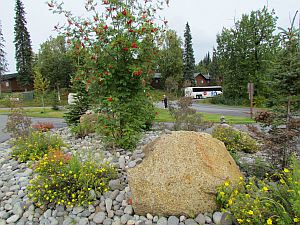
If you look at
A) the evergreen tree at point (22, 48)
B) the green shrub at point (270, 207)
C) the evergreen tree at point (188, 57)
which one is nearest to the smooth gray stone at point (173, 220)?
the green shrub at point (270, 207)

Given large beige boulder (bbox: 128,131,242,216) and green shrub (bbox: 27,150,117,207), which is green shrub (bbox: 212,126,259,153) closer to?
large beige boulder (bbox: 128,131,242,216)

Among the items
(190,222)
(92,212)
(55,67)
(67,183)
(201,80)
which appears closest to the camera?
(190,222)

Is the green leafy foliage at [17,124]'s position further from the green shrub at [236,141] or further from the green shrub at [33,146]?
the green shrub at [236,141]

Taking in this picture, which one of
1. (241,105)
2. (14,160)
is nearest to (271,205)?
(14,160)

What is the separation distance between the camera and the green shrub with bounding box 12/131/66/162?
4.30 meters

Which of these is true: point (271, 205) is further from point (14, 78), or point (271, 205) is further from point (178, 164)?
point (14, 78)

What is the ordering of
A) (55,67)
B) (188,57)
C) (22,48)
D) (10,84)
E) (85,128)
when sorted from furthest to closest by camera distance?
(188,57)
(10,84)
(22,48)
(55,67)
(85,128)

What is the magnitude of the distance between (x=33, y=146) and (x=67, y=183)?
2.20 meters

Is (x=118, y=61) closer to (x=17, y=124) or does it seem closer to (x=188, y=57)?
(x=17, y=124)

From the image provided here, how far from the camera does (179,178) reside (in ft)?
8.07

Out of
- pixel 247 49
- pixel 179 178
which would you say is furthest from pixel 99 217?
pixel 247 49

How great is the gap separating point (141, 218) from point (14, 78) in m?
42.0

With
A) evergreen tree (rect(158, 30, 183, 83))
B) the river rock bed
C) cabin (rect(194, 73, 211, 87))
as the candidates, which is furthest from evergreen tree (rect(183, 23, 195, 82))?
the river rock bed

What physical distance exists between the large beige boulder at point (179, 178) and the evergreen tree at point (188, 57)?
119 ft
